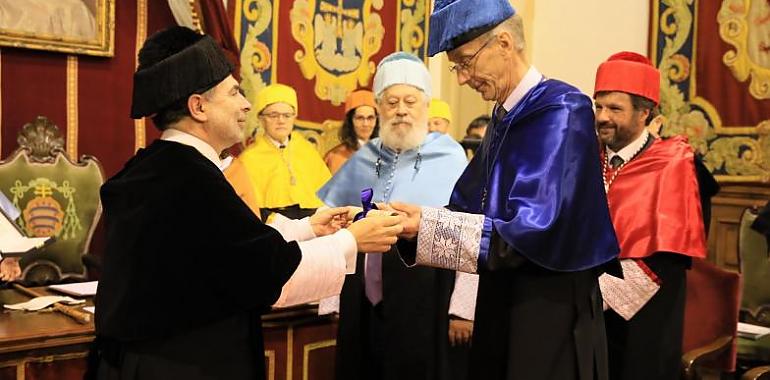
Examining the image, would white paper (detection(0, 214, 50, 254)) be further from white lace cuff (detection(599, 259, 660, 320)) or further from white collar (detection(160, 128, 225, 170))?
white lace cuff (detection(599, 259, 660, 320))

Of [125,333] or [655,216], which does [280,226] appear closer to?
[125,333]

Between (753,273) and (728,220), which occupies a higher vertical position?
(728,220)

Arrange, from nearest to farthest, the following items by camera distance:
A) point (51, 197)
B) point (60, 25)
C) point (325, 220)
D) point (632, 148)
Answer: point (325, 220) → point (632, 148) → point (51, 197) → point (60, 25)

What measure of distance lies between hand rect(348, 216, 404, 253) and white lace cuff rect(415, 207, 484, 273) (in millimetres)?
→ 80

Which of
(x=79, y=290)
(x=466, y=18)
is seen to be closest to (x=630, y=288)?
(x=466, y=18)

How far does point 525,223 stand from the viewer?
2055 mm

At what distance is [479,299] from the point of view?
2.35m

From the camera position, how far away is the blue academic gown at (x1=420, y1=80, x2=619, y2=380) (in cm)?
207

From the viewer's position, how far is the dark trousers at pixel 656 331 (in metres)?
3.07

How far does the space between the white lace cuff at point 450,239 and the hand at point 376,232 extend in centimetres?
8

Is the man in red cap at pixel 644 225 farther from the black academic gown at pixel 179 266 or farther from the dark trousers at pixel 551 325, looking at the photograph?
the black academic gown at pixel 179 266

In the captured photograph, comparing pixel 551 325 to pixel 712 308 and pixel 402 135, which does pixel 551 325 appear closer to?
pixel 402 135

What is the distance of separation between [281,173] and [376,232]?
298cm

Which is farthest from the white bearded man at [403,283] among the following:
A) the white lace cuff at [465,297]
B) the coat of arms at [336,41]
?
the coat of arms at [336,41]
